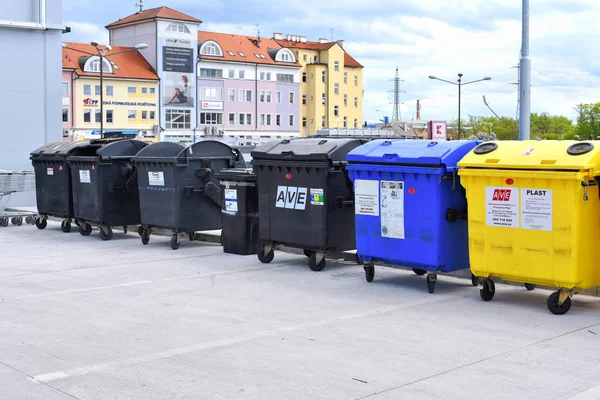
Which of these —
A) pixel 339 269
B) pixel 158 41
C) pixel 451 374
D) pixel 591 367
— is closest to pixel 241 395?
pixel 451 374

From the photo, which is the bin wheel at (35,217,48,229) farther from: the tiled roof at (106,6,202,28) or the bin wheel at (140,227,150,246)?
the tiled roof at (106,6,202,28)

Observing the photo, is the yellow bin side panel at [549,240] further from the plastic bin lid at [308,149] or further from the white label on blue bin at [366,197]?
the plastic bin lid at [308,149]

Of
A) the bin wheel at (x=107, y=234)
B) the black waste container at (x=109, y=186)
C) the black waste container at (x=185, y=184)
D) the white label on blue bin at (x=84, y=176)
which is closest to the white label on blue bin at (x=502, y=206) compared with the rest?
the black waste container at (x=185, y=184)

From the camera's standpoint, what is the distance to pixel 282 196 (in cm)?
1084

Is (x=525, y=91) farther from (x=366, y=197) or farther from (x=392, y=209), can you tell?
(x=392, y=209)

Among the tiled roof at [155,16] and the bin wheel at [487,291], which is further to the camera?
the tiled roof at [155,16]

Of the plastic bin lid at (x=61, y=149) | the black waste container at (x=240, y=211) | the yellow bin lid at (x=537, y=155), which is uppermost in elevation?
the plastic bin lid at (x=61, y=149)

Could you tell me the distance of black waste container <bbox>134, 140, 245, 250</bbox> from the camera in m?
12.9

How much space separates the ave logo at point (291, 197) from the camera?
10500mm

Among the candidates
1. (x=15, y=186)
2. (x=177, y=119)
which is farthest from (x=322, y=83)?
(x=15, y=186)

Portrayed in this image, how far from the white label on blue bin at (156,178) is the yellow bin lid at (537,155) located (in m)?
6.08

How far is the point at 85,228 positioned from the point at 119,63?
6689cm

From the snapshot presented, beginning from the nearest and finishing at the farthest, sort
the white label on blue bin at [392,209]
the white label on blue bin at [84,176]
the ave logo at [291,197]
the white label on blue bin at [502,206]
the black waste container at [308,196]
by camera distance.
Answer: the white label on blue bin at [502,206]
the white label on blue bin at [392,209]
the black waste container at [308,196]
the ave logo at [291,197]
the white label on blue bin at [84,176]

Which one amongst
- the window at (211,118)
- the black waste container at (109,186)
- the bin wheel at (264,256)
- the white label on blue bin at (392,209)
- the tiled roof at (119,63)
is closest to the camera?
the white label on blue bin at (392,209)
